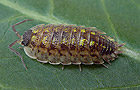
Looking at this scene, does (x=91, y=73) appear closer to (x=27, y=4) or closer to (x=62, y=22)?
(x=62, y=22)

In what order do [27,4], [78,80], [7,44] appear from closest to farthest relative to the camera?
[78,80]
[7,44]
[27,4]

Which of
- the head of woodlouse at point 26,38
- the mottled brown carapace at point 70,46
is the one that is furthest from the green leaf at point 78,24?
the head of woodlouse at point 26,38

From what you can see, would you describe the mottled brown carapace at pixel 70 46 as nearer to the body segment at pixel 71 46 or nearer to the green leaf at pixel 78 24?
the body segment at pixel 71 46

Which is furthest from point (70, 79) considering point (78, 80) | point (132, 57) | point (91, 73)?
point (132, 57)

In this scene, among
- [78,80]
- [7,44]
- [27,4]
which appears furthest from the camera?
[27,4]

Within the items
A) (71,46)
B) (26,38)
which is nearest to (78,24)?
(71,46)

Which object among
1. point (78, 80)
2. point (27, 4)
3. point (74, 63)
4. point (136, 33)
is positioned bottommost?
point (78, 80)
